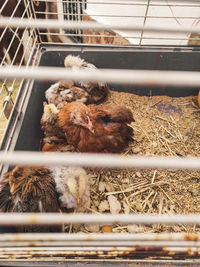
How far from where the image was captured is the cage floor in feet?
4.33

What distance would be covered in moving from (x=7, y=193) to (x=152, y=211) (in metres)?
0.87

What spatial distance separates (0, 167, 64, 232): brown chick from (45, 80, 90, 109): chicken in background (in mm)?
736

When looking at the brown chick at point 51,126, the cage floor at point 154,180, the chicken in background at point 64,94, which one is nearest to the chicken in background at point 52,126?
the brown chick at point 51,126

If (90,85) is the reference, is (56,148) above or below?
below

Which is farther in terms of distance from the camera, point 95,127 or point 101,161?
point 95,127

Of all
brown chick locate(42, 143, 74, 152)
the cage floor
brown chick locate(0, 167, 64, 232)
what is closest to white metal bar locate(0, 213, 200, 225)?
brown chick locate(0, 167, 64, 232)

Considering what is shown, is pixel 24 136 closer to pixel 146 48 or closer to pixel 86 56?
pixel 86 56

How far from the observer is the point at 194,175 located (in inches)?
57.4

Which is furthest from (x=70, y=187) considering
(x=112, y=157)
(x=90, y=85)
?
(x=90, y=85)

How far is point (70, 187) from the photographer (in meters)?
1.13

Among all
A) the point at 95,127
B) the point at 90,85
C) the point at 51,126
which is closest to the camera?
the point at 95,127

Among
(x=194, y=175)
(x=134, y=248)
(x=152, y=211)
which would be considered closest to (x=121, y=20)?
(x=194, y=175)

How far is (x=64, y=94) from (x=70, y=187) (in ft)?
2.75

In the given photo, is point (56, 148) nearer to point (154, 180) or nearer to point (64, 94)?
point (64, 94)
